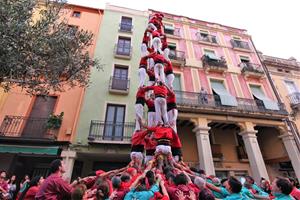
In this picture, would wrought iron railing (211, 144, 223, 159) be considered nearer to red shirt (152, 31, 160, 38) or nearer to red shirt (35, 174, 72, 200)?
red shirt (152, 31, 160, 38)

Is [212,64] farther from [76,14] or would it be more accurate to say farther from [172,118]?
[76,14]

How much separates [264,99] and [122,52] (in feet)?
34.4

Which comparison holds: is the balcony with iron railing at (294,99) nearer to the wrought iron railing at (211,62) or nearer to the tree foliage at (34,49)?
the wrought iron railing at (211,62)

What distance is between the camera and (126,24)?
14.9 meters

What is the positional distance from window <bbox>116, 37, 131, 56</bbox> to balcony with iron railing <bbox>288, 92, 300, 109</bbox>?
12.7 m

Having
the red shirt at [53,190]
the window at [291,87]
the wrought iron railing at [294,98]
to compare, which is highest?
the window at [291,87]

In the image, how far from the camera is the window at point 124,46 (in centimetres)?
1302

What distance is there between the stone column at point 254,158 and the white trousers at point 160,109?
7746 millimetres

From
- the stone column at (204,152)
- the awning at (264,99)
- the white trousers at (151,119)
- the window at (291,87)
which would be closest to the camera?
the white trousers at (151,119)

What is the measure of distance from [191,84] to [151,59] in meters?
7.41

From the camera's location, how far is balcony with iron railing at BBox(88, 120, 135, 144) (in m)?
9.37

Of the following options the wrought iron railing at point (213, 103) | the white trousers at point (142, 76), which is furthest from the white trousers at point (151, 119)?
the wrought iron railing at point (213, 103)

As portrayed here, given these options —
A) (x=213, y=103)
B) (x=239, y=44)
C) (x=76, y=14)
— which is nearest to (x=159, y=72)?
(x=213, y=103)

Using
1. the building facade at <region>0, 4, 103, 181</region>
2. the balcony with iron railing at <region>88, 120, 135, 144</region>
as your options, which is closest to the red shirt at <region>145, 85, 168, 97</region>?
the balcony with iron railing at <region>88, 120, 135, 144</region>
